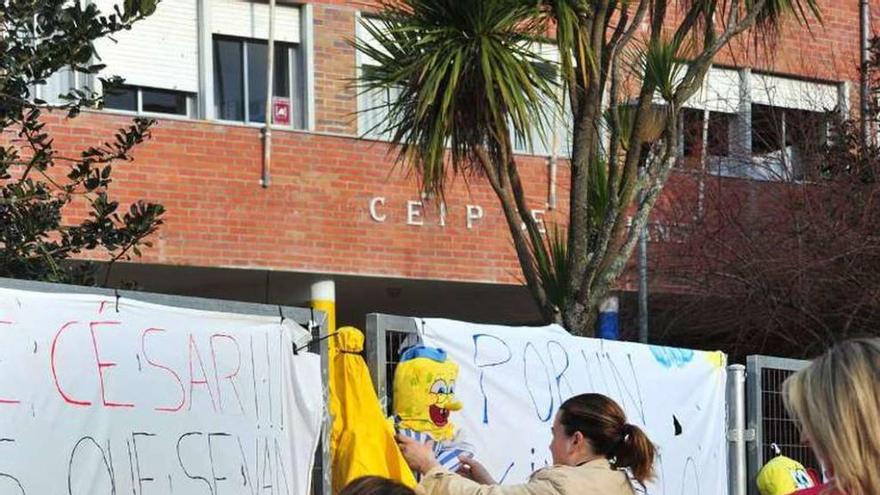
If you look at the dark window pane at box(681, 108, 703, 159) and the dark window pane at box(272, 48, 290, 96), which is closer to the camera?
the dark window pane at box(681, 108, 703, 159)

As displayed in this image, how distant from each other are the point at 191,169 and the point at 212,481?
1247 cm

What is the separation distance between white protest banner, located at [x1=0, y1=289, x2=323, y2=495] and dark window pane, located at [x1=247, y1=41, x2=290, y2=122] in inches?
494

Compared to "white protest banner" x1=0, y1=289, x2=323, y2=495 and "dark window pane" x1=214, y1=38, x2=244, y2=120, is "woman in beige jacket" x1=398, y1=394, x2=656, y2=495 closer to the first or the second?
"white protest banner" x1=0, y1=289, x2=323, y2=495

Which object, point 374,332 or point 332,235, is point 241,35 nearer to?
point 332,235

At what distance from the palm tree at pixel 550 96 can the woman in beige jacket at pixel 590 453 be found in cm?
457

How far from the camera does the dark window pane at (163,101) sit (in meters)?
17.6

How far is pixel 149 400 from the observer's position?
5359 millimetres

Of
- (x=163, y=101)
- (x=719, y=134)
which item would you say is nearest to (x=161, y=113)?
(x=163, y=101)

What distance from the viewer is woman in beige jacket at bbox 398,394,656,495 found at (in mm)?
5355

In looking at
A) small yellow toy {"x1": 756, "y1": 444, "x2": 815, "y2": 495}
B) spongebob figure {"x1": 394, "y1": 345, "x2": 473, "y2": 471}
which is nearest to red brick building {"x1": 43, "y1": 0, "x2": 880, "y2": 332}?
small yellow toy {"x1": 756, "y1": 444, "x2": 815, "y2": 495}

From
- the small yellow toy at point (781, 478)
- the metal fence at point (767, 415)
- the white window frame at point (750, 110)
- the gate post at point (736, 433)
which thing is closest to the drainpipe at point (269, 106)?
the white window frame at point (750, 110)

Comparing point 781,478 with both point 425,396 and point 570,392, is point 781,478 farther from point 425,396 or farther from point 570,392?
point 425,396

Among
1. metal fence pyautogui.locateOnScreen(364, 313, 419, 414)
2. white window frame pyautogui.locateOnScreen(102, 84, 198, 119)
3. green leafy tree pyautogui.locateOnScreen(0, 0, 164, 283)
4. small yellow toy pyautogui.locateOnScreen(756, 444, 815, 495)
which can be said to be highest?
white window frame pyautogui.locateOnScreen(102, 84, 198, 119)

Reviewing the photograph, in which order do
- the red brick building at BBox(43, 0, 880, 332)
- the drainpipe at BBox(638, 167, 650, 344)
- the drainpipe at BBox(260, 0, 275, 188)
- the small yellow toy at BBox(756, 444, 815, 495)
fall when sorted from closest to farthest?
the small yellow toy at BBox(756, 444, 815, 495) < the drainpipe at BBox(638, 167, 650, 344) < the red brick building at BBox(43, 0, 880, 332) < the drainpipe at BBox(260, 0, 275, 188)
